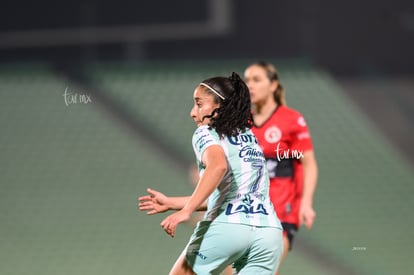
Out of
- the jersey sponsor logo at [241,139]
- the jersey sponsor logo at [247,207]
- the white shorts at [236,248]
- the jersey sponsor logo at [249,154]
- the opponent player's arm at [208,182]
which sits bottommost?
the white shorts at [236,248]

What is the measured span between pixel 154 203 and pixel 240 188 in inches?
16.2

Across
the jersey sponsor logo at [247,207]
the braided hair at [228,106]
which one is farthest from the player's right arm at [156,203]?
the braided hair at [228,106]

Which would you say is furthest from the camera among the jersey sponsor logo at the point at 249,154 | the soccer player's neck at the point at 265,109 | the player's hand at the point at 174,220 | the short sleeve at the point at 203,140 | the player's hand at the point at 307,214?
the soccer player's neck at the point at 265,109

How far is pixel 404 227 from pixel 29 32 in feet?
19.5

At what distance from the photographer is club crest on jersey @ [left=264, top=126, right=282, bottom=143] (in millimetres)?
5285

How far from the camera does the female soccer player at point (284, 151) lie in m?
5.25

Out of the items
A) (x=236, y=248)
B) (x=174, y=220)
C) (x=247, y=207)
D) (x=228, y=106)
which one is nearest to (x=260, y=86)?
(x=228, y=106)

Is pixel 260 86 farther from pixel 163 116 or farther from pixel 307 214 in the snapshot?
pixel 163 116

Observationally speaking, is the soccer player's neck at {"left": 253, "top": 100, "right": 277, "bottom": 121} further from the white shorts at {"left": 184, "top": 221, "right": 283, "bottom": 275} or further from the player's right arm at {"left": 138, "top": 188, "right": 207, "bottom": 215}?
the white shorts at {"left": 184, "top": 221, "right": 283, "bottom": 275}

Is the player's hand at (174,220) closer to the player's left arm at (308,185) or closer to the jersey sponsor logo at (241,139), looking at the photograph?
the jersey sponsor logo at (241,139)

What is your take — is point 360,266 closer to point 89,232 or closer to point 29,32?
point 89,232

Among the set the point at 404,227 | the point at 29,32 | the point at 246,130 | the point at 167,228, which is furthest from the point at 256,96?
the point at 29,32

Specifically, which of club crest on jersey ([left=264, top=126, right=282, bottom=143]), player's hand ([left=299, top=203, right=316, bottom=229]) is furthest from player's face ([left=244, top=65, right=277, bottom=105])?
player's hand ([left=299, top=203, right=316, bottom=229])

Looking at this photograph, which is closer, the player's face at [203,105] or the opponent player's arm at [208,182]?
the opponent player's arm at [208,182]
